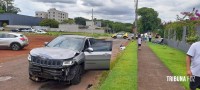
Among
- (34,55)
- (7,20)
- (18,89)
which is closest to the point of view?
(18,89)

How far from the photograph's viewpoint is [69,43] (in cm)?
1199

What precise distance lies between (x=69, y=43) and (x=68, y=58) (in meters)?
2.06

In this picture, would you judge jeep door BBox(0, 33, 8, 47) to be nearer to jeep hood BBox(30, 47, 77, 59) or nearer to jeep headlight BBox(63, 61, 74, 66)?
jeep hood BBox(30, 47, 77, 59)

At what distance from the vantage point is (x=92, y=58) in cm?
1162

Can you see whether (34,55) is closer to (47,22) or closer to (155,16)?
(155,16)

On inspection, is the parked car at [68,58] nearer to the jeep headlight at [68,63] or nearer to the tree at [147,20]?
the jeep headlight at [68,63]

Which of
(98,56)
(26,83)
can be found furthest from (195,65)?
(26,83)

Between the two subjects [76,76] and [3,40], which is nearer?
[76,76]

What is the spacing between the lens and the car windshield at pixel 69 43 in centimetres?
1172

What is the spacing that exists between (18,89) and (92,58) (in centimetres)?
323

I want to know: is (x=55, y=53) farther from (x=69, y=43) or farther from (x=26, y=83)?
(x=69, y=43)

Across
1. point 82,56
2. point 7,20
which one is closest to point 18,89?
point 82,56

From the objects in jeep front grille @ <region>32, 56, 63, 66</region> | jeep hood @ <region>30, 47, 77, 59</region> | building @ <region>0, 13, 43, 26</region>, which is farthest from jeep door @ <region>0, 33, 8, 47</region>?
building @ <region>0, 13, 43, 26</region>

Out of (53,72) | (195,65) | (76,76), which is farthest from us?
(76,76)
